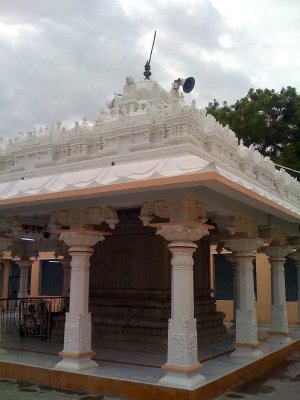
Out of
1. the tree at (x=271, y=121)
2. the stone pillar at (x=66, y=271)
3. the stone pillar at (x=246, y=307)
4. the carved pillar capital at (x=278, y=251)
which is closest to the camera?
the stone pillar at (x=246, y=307)

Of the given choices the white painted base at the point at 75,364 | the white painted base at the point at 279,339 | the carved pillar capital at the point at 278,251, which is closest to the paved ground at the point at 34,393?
the white painted base at the point at 75,364

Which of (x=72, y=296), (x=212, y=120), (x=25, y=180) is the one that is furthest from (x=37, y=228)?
(x=212, y=120)

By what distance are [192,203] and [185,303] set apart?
1.39m

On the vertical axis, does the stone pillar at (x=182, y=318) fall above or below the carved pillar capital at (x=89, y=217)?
below

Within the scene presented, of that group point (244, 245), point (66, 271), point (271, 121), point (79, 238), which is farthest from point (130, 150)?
point (271, 121)

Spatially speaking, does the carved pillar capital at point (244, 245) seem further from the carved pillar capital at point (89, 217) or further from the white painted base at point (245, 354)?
the carved pillar capital at point (89, 217)

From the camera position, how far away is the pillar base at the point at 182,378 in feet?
18.1

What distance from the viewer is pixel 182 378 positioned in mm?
5590

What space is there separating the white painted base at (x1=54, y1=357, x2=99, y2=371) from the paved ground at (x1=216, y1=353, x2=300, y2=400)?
2.06 metres

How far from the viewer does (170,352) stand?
5.74m

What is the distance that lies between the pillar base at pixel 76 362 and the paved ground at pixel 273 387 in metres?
2.08

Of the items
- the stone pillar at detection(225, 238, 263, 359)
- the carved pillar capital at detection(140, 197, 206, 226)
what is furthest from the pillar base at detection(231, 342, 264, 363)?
the carved pillar capital at detection(140, 197, 206, 226)

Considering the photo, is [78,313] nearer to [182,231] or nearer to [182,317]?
[182,317]

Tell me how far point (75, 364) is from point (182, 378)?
1.86 m
